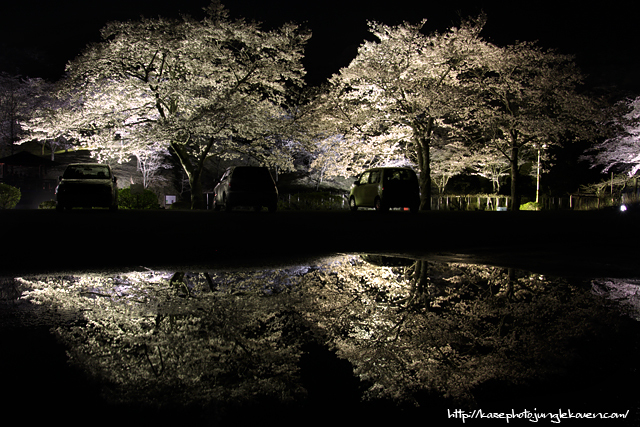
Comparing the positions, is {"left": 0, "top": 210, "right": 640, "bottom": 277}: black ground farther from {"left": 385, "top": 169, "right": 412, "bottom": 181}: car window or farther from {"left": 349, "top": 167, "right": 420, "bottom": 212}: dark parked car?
{"left": 385, "top": 169, "right": 412, "bottom": 181}: car window

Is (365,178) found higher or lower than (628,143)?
lower

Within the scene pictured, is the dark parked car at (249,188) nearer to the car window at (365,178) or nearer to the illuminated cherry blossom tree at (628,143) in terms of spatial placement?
the car window at (365,178)

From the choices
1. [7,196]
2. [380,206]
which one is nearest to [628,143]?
[380,206]

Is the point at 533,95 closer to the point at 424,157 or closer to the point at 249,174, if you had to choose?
the point at 424,157

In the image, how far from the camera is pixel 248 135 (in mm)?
31125

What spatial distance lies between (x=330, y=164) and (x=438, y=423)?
3503cm

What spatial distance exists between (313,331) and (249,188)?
1686cm

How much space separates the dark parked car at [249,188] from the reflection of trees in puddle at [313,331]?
14.1m

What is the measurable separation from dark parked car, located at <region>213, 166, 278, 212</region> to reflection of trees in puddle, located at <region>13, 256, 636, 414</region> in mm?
14110

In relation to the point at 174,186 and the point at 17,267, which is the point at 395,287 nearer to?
the point at 17,267

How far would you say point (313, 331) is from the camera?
3.82m

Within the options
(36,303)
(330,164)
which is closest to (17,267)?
(36,303)

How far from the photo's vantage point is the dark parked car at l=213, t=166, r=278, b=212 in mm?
20250

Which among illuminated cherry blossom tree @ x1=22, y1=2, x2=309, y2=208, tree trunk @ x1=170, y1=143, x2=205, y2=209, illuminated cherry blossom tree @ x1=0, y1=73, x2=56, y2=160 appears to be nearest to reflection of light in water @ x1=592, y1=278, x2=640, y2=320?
illuminated cherry blossom tree @ x1=22, y1=2, x2=309, y2=208
